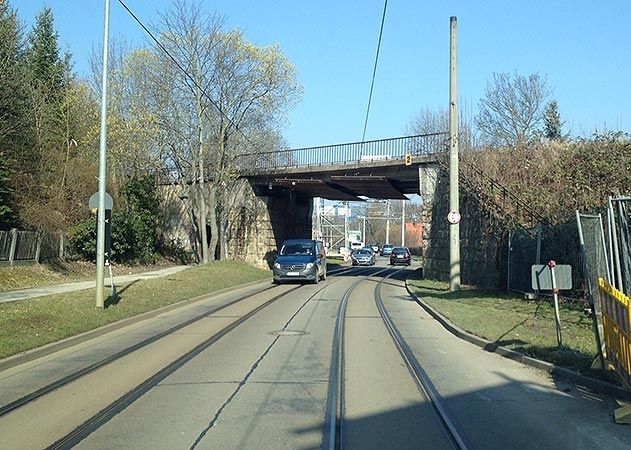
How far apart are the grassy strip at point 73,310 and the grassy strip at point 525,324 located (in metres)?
8.00

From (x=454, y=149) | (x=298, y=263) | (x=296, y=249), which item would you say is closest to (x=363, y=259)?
(x=296, y=249)

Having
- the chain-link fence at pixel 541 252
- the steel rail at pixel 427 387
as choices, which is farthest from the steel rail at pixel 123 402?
the chain-link fence at pixel 541 252

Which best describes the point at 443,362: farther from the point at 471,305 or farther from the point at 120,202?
the point at 120,202

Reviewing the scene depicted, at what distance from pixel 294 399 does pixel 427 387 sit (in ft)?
6.07

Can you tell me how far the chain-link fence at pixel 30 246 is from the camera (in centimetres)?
2645

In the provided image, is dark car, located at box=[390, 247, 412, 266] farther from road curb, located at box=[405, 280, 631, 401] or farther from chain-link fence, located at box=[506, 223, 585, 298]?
road curb, located at box=[405, 280, 631, 401]

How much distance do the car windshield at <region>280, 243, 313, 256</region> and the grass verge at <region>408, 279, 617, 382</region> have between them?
410 inches

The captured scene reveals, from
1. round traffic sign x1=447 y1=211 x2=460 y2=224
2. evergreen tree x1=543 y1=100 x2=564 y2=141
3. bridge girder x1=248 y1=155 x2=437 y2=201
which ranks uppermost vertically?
evergreen tree x1=543 y1=100 x2=564 y2=141

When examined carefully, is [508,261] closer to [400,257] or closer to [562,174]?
[562,174]

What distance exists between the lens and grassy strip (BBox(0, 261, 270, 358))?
470 inches

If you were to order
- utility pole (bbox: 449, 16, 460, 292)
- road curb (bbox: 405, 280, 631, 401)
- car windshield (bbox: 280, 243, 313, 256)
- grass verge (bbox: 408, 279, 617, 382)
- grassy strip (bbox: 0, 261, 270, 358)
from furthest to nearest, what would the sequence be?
car windshield (bbox: 280, 243, 313, 256)
utility pole (bbox: 449, 16, 460, 292)
grassy strip (bbox: 0, 261, 270, 358)
grass verge (bbox: 408, 279, 617, 382)
road curb (bbox: 405, 280, 631, 401)

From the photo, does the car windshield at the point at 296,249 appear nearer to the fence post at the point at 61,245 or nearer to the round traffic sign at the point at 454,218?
the round traffic sign at the point at 454,218

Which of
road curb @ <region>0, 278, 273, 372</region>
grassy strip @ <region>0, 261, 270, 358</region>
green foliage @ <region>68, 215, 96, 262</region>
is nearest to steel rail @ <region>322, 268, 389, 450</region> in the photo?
road curb @ <region>0, 278, 273, 372</region>

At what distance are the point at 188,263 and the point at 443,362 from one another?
123 ft
